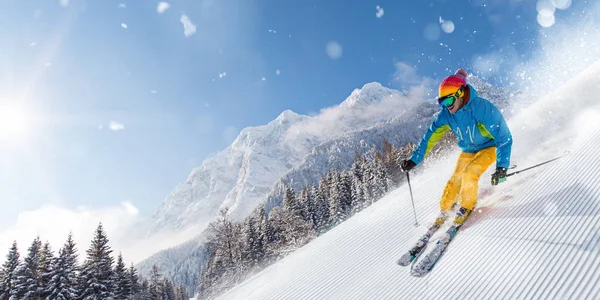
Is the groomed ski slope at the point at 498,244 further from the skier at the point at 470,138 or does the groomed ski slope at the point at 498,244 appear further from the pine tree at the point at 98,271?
the pine tree at the point at 98,271

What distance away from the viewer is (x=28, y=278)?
22.9 metres

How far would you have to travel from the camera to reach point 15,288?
22359 millimetres

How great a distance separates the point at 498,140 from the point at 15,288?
28.9 m

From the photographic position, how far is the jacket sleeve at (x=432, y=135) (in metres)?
5.92

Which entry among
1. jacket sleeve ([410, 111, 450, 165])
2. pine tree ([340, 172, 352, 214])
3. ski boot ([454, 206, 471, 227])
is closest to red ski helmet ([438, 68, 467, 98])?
jacket sleeve ([410, 111, 450, 165])

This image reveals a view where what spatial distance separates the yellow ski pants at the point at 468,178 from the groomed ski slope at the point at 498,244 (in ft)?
1.02

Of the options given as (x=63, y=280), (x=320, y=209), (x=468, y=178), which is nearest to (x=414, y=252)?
(x=468, y=178)

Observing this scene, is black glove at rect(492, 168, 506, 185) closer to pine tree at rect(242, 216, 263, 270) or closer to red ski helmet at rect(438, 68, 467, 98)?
red ski helmet at rect(438, 68, 467, 98)

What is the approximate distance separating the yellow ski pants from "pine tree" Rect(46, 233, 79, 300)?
25259 mm

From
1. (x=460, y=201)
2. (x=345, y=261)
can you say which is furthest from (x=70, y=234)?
(x=460, y=201)

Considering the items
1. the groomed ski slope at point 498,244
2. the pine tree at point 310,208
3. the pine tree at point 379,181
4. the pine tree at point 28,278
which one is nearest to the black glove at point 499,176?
the groomed ski slope at point 498,244

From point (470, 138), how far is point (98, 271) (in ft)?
93.0

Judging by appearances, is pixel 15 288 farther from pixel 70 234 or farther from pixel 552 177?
pixel 552 177

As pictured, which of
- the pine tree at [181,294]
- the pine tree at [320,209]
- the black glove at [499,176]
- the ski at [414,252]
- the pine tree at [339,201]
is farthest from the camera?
the pine tree at [181,294]
